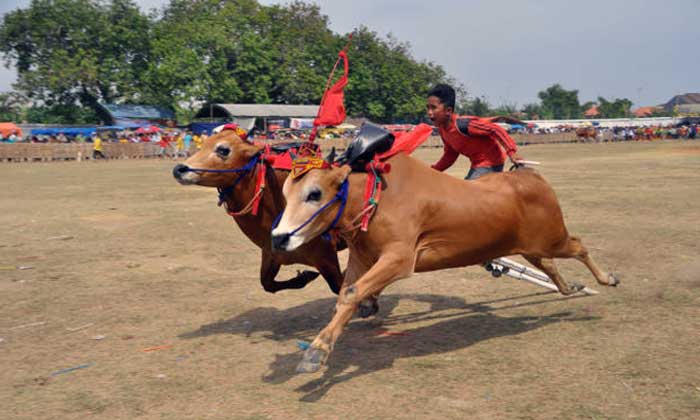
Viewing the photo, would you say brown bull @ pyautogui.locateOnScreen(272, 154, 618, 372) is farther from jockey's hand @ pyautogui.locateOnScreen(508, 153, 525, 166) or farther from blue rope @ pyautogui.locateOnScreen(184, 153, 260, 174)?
blue rope @ pyautogui.locateOnScreen(184, 153, 260, 174)

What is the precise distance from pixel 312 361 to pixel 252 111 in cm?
5995

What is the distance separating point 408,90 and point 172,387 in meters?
77.8

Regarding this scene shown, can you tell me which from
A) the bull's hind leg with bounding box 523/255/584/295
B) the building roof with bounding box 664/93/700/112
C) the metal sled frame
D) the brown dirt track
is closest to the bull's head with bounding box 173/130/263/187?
the brown dirt track

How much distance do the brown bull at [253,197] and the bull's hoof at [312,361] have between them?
2.15m

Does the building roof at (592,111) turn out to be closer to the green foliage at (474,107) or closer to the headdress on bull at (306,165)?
the green foliage at (474,107)

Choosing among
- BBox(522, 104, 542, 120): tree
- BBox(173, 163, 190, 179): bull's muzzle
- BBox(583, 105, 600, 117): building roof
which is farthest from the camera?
BBox(583, 105, 600, 117): building roof

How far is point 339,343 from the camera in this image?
7004 millimetres

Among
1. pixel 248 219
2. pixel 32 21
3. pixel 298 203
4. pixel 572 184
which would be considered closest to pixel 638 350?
pixel 298 203

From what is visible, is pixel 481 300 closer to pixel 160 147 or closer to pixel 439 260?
pixel 439 260

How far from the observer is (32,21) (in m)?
67.8

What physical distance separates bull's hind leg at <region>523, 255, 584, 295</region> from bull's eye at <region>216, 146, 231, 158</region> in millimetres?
3801

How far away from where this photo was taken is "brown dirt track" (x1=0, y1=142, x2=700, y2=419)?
5.20 metres

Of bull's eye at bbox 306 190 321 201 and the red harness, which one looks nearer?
bull's eye at bbox 306 190 321 201

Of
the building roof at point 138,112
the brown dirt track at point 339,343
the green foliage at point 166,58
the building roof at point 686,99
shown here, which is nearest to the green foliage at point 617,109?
the building roof at point 686,99
